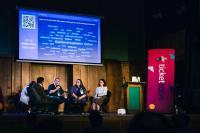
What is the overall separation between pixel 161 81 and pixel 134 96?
864 millimetres

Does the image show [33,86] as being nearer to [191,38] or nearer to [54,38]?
[54,38]

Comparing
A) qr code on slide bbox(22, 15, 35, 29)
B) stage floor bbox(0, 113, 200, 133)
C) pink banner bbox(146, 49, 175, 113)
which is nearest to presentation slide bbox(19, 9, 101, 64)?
qr code on slide bbox(22, 15, 35, 29)

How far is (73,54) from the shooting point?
9.40 meters

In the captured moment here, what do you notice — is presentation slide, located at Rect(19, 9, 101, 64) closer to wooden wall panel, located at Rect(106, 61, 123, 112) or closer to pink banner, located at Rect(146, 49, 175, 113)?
wooden wall panel, located at Rect(106, 61, 123, 112)

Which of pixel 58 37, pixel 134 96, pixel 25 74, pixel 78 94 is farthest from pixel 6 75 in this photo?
pixel 134 96

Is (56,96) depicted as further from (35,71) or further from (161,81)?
(161,81)

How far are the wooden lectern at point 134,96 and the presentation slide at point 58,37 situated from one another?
1.04 metres

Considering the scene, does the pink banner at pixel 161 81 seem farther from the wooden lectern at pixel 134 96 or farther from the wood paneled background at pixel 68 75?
the wood paneled background at pixel 68 75

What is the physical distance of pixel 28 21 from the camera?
8984 mm

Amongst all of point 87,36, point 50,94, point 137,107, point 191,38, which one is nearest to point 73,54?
point 87,36

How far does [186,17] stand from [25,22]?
4050mm

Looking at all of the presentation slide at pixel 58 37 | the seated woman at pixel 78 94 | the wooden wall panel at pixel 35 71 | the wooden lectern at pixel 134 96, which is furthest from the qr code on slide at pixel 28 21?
the wooden lectern at pixel 134 96

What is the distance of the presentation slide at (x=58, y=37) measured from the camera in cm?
895

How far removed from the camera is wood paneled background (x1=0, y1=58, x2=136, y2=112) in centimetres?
902
